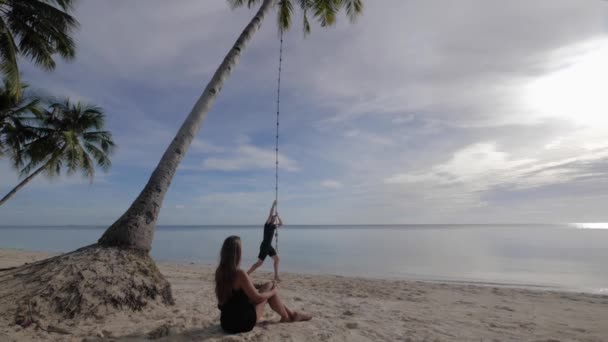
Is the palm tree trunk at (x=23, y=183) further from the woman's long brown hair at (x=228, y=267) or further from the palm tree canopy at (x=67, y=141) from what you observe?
the woman's long brown hair at (x=228, y=267)

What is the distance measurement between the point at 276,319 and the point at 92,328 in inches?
92.8

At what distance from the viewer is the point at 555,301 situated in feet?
26.4

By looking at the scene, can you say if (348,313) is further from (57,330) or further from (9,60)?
(9,60)

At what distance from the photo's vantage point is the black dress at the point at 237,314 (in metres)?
3.72

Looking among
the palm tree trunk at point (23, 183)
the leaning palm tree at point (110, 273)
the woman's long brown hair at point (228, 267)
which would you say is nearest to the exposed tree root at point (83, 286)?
the leaning palm tree at point (110, 273)

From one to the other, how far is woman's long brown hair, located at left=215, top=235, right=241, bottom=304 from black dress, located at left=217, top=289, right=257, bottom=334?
4.5 inches

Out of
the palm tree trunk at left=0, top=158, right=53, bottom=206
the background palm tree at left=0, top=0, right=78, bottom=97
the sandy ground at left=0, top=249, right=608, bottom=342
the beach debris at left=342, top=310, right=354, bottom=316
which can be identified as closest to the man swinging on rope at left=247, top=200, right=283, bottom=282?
the sandy ground at left=0, top=249, right=608, bottom=342

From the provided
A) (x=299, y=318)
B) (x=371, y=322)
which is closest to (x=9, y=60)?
(x=299, y=318)

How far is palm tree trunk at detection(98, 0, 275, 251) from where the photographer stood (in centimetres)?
505

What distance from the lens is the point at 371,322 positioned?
478 cm

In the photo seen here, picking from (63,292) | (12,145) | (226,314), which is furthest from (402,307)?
(12,145)

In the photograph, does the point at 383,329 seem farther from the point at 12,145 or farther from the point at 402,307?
the point at 12,145

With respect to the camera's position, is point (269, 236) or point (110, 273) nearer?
point (110, 273)

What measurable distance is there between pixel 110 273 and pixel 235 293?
7.17ft
